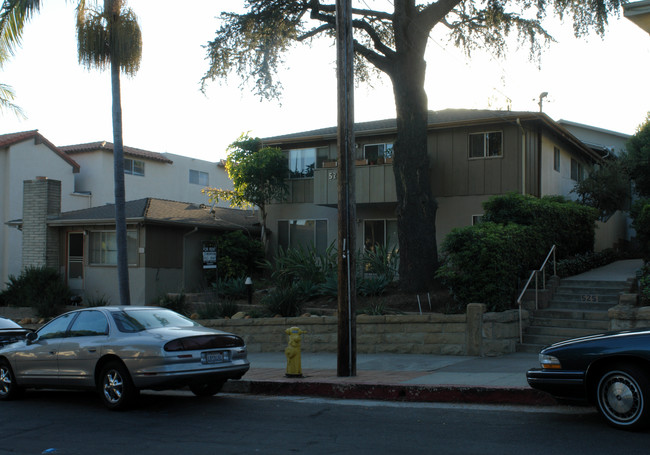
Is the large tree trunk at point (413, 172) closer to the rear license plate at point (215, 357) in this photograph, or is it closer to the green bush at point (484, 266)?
the green bush at point (484, 266)

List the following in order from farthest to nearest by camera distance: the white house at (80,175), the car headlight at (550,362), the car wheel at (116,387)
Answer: the white house at (80,175)
the car wheel at (116,387)
the car headlight at (550,362)

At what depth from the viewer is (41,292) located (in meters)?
22.2

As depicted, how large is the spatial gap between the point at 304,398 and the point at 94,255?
15.7 meters

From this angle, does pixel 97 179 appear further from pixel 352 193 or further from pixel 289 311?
pixel 352 193

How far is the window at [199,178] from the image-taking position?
40062 mm

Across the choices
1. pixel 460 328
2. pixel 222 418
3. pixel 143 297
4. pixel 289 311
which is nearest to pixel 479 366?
pixel 460 328

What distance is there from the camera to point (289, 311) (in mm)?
16203

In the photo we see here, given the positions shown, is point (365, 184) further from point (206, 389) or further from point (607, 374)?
point (607, 374)

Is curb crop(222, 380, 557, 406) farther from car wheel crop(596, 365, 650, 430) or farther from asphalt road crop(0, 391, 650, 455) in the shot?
car wheel crop(596, 365, 650, 430)

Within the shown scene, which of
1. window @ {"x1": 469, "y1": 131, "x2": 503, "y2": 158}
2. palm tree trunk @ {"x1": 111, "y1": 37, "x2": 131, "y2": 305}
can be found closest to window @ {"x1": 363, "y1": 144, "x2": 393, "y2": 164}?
window @ {"x1": 469, "y1": 131, "x2": 503, "y2": 158}

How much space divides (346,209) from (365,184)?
11329mm

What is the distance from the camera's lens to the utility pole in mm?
10516

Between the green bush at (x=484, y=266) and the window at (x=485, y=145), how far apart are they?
276 inches

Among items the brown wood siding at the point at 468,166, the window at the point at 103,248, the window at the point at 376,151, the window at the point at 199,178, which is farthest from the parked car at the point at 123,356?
the window at the point at 199,178
